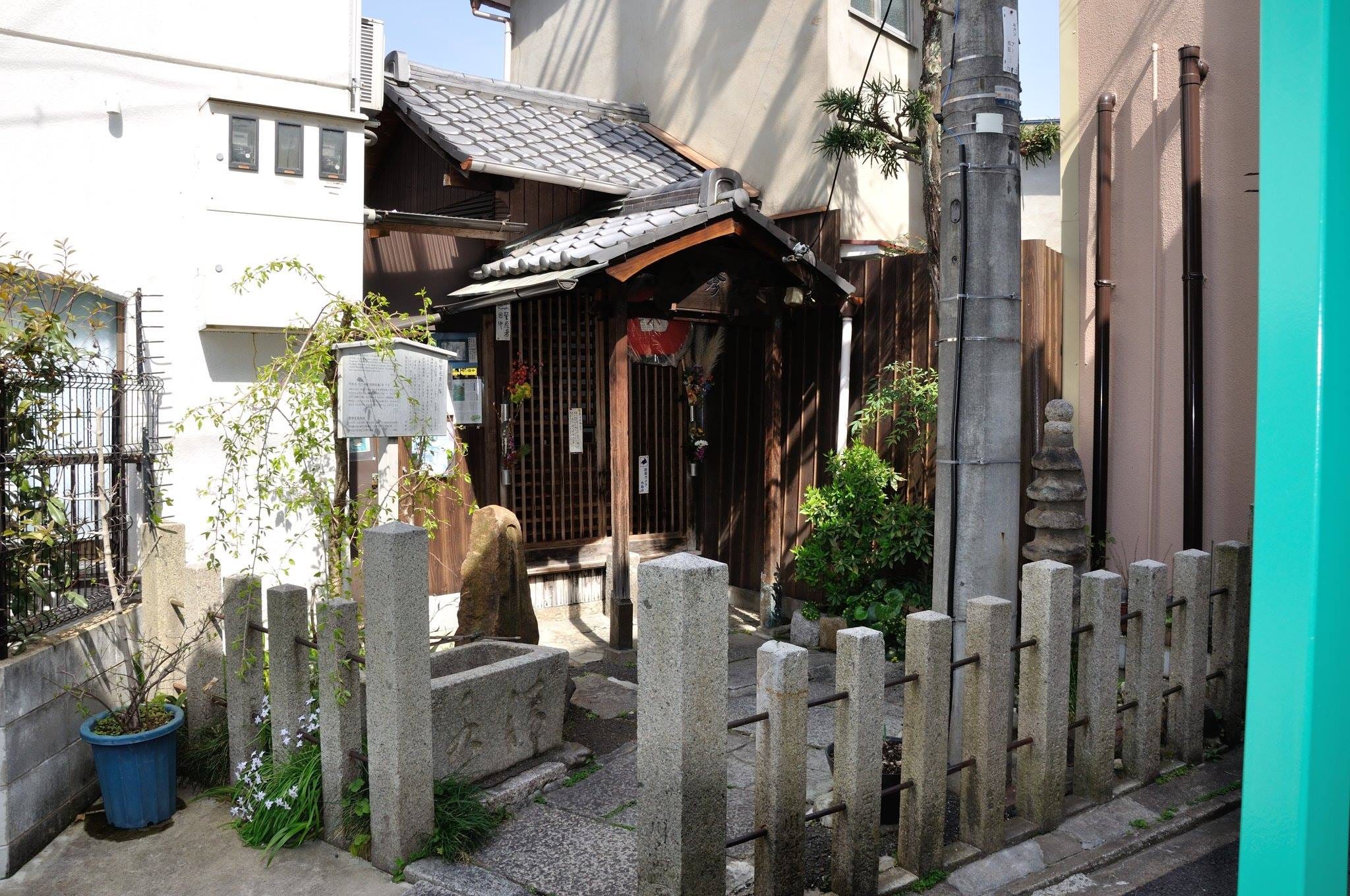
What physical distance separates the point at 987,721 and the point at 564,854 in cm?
230

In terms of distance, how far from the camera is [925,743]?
4.64m

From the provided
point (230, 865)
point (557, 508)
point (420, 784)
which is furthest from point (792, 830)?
point (557, 508)

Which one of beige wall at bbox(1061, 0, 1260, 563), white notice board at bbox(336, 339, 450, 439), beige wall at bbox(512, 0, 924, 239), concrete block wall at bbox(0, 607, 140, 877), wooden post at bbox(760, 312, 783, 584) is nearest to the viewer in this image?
concrete block wall at bbox(0, 607, 140, 877)

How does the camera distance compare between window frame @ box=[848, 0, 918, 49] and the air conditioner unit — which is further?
window frame @ box=[848, 0, 918, 49]

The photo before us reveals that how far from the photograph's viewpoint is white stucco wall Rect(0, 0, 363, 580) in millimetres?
7055

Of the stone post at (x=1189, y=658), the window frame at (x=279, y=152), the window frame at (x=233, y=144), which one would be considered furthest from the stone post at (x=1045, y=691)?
the window frame at (x=233, y=144)

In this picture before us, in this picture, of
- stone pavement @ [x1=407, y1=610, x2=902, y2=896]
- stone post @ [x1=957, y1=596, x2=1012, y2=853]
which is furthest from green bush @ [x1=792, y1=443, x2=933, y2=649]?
stone post @ [x1=957, y1=596, x2=1012, y2=853]

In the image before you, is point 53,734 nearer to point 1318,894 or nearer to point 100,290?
point 100,290

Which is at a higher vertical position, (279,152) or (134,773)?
(279,152)

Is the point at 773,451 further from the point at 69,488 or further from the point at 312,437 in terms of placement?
the point at 69,488

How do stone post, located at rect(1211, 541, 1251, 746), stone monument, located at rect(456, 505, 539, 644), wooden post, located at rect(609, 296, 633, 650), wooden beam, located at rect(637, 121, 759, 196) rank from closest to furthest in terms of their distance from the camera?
1. stone post, located at rect(1211, 541, 1251, 746)
2. stone monument, located at rect(456, 505, 539, 644)
3. wooden post, located at rect(609, 296, 633, 650)
4. wooden beam, located at rect(637, 121, 759, 196)

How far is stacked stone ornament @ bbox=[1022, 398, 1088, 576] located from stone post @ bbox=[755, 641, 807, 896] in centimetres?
388

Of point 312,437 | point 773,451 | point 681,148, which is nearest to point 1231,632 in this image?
point 773,451

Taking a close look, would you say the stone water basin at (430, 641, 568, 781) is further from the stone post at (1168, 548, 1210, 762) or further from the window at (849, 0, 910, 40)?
the window at (849, 0, 910, 40)
